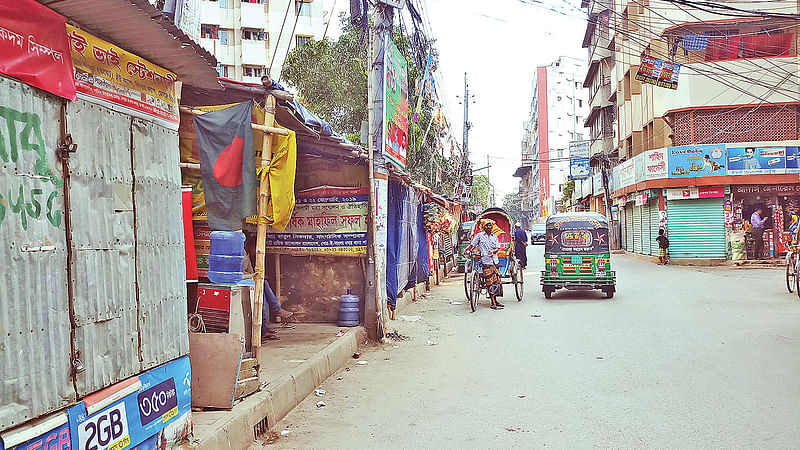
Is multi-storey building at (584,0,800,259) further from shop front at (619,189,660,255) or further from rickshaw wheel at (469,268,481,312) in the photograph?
rickshaw wheel at (469,268,481,312)

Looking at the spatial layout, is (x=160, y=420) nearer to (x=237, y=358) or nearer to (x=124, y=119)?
(x=237, y=358)

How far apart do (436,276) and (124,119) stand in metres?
18.4

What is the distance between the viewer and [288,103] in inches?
285

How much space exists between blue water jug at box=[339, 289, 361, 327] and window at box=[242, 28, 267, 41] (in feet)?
116

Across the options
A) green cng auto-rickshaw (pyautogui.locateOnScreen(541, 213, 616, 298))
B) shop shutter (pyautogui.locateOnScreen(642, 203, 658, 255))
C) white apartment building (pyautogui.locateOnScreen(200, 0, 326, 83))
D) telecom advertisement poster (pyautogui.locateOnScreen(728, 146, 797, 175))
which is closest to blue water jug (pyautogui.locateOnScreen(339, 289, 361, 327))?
green cng auto-rickshaw (pyautogui.locateOnScreen(541, 213, 616, 298))

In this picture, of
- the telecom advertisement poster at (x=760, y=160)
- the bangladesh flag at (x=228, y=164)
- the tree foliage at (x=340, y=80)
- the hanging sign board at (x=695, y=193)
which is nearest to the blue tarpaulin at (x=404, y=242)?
the bangladesh flag at (x=228, y=164)

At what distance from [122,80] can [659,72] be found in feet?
70.3

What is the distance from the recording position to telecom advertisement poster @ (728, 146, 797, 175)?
2705cm

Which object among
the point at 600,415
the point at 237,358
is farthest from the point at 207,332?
the point at 600,415

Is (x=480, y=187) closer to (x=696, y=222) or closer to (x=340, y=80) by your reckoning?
(x=696, y=222)

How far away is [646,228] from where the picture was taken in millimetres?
33781

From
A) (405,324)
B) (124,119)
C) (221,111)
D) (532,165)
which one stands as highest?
(532,165)

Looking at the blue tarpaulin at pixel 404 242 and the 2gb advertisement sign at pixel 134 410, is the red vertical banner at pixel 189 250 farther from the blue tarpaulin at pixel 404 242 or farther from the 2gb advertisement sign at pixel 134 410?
the blue tarpaulin at pixel 404 242

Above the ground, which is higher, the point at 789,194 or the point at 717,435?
the point at 789,194
